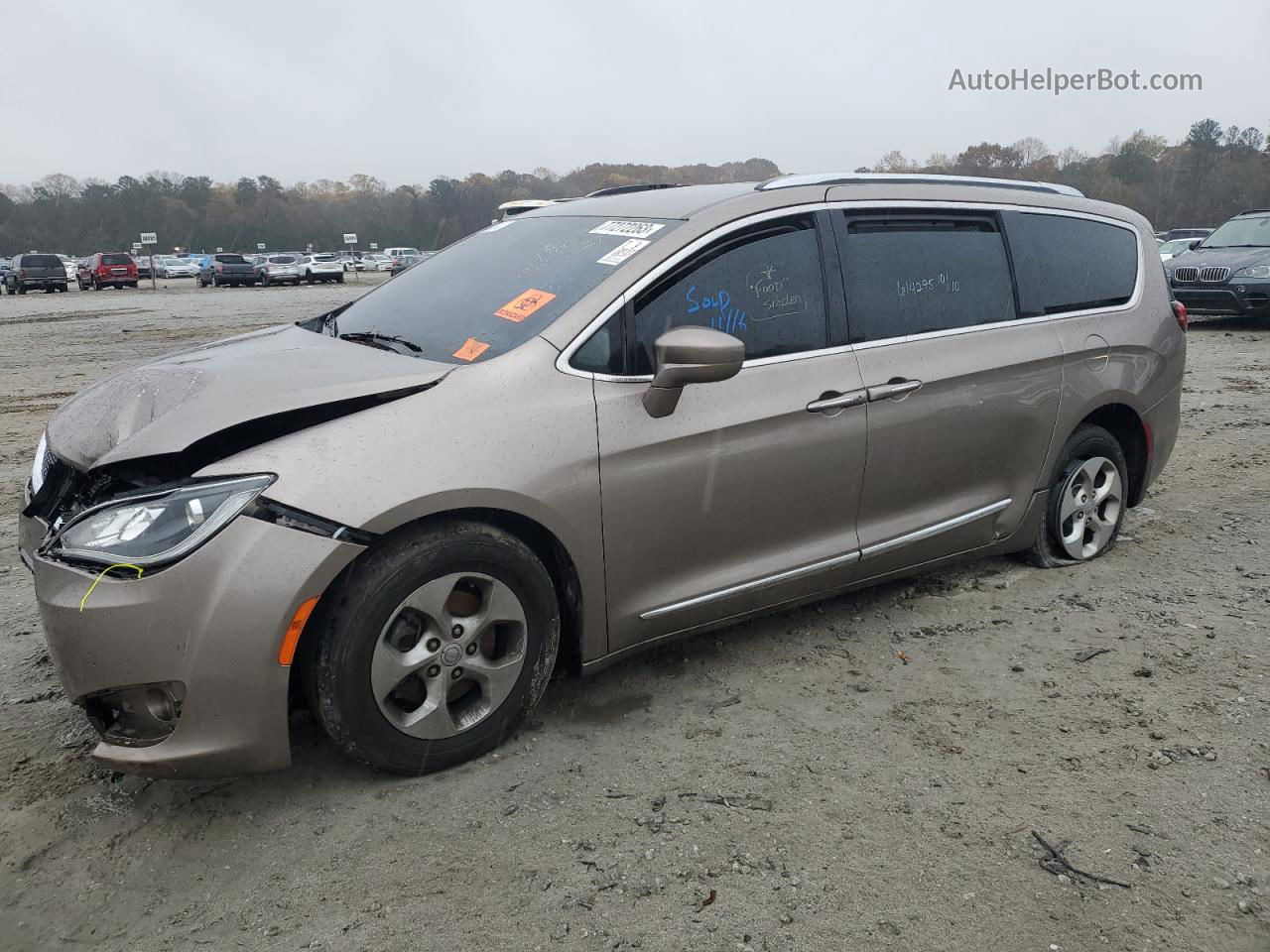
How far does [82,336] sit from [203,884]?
17.1 meters

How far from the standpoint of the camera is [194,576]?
238 centimetres

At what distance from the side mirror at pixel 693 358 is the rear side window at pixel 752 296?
0.47 ft

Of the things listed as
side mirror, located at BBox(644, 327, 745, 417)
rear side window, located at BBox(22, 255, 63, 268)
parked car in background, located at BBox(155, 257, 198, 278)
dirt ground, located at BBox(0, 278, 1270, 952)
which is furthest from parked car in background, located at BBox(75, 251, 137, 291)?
side mirror, located at BBox(644, 327, 745, 417)

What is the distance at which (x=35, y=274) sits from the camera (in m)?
36.1

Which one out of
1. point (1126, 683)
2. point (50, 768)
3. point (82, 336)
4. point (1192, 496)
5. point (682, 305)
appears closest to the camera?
point (50, 768)

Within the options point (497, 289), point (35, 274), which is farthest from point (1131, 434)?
point (35, 274)

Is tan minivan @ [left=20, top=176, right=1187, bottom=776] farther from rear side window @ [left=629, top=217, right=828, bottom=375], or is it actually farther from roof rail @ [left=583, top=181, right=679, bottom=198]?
roof rail @ [left=583, top=181, right=679, bottom=198]

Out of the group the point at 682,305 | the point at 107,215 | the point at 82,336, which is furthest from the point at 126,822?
the point at 107,215

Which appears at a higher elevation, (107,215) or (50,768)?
(107,215)

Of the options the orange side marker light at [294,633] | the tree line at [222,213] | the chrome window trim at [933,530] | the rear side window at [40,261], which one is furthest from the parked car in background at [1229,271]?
the tree line at [222,213]

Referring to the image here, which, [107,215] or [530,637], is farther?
[107,215]

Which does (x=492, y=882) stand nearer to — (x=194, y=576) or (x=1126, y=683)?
(x=194, y=576)

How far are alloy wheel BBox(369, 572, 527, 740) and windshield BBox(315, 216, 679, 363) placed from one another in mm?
743

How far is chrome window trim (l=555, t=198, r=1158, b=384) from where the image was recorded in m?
2.99
